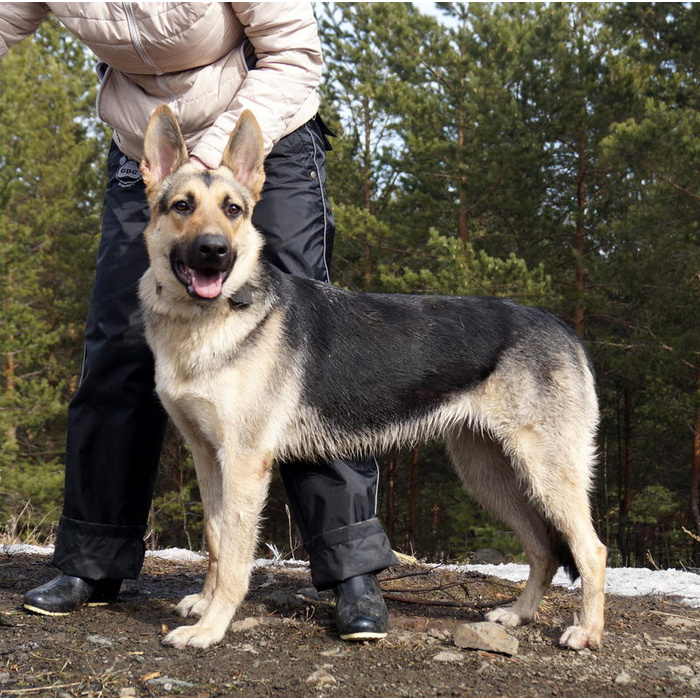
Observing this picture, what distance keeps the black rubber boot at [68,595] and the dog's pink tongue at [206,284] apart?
1.67 m

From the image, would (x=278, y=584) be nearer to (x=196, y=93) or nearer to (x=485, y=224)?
(x=196, y=93)

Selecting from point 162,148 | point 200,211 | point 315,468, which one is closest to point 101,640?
point 315,468

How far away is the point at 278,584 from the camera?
4.78 metres

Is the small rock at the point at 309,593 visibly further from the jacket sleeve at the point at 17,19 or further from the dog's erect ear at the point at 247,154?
the jacket sleeve at the point at 17,19

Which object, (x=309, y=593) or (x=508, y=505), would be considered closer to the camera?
(x=508, y=505)

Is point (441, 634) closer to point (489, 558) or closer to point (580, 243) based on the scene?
point (489, 558)

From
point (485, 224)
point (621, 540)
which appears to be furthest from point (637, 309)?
point (621, 540)

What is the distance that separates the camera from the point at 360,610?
11.9ft

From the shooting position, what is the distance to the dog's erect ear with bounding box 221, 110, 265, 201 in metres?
3.66

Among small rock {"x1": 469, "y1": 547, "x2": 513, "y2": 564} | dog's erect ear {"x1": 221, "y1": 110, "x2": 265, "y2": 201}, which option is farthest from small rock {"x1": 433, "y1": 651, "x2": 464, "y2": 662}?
small rock {"x1": 469, "y1": 547, "x2": 513, "y2": 564}

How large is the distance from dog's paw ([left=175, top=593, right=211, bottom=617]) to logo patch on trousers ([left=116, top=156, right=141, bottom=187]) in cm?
213

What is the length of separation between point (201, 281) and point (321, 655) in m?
1.69

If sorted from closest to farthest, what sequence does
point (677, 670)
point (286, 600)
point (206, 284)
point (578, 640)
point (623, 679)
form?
point (623, 679) → point (677, 670) → point (206, 284) → point (578, 640) → point (286, 600)

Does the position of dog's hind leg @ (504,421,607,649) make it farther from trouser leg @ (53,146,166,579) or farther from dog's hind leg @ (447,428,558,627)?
trouser leg @ (53,146,166,579)
